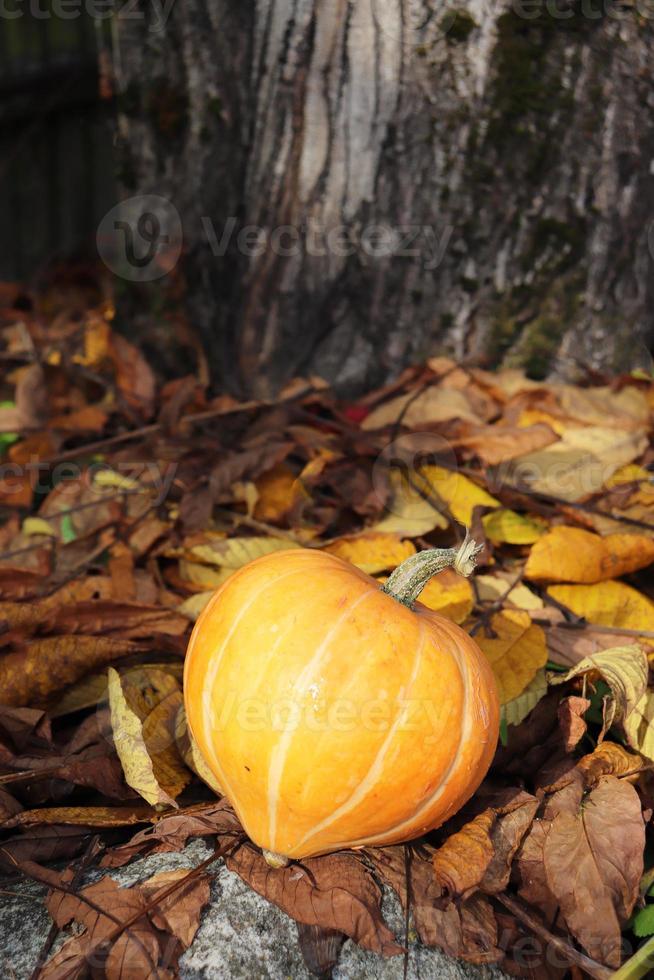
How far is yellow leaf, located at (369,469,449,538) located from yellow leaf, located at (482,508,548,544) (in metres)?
0.13

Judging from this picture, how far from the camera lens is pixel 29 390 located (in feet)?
10.9

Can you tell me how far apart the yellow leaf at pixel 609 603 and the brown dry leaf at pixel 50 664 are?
1089mm

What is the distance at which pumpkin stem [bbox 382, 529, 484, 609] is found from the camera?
1.63 m

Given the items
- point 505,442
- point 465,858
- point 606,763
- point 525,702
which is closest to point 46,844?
point 465,858

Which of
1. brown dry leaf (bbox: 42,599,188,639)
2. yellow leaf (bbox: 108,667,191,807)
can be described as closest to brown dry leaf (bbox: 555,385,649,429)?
brown dry leaf (bbox: 42,599,188,639)

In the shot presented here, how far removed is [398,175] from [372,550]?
1342 mm

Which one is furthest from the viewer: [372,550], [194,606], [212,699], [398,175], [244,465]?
[398,175]

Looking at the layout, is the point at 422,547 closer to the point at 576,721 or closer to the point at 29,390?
the point at 576,721

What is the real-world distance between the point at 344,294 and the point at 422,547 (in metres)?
1.08

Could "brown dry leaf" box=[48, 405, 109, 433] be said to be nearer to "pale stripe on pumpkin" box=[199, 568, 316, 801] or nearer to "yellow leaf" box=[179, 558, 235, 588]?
"yellow leaf" box=[179, 558, 235, 588]

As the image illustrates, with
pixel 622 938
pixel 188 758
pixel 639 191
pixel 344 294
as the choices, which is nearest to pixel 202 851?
pixel 188 758

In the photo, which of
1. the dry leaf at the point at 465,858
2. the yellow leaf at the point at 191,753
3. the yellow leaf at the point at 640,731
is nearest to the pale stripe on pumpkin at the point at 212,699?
the yellow leaf at the point at 191,753

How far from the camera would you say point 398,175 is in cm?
296

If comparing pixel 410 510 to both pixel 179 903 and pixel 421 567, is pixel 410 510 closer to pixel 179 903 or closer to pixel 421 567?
pixel 421 567
